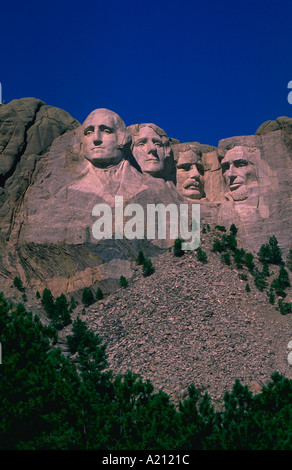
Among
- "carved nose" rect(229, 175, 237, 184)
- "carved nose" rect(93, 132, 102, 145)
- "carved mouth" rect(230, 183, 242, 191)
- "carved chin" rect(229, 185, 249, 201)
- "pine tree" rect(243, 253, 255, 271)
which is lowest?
"pine tree" rect(243, 253, 255, 271)

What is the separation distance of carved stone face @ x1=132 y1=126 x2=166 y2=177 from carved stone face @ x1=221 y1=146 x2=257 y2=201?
3.33 m

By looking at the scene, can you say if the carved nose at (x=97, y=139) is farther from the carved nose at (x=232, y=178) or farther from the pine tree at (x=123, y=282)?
the pine tree at (x=123, y=282)

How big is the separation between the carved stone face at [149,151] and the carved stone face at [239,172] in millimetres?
3326

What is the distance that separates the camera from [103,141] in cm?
3931

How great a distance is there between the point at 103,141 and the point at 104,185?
2.15 m

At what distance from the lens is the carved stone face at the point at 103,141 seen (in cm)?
3925

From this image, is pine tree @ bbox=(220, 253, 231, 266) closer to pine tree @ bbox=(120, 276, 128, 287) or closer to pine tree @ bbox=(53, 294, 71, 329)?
pine tree @ bbox=(120, 276, 128, 287)

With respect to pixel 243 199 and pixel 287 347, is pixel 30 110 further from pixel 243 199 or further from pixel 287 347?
pixel 287 347

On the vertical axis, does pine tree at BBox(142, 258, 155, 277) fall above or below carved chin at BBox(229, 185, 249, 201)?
below

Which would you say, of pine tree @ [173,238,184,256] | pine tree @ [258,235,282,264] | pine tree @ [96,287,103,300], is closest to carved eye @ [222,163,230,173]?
pine tree @ [258,235,282,264]

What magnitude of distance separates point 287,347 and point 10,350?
12.1 metres

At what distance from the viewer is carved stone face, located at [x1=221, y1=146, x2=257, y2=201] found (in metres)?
40.9

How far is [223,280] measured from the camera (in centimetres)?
3606

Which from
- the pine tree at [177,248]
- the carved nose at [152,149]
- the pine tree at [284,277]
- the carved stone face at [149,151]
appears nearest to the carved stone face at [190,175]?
the carved stone face at [149,151]
